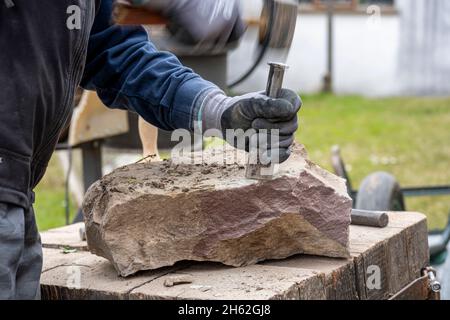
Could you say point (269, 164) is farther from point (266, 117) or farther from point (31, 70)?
point (31, 70)

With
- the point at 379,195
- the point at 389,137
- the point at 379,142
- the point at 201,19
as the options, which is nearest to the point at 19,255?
the point at 201,19

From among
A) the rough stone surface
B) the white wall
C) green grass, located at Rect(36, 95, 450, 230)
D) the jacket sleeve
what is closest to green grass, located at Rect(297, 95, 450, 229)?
green grass, located at Rect(36, 95, 450, 230)

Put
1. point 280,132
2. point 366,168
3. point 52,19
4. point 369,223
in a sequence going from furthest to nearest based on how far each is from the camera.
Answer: point 366,168 < point 369,223 < point 280,132 < point 52,19

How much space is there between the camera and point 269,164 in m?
2.16

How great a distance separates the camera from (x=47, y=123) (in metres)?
2.03

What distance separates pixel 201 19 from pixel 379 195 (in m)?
1.80

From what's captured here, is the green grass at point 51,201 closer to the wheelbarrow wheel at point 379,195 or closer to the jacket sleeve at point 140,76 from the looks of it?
the wheelbarrow wheel at point 379,195

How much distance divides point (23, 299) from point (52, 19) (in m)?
0.64

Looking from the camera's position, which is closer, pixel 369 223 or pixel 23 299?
pixel 23 299

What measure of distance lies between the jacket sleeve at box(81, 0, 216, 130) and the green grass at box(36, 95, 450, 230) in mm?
3619

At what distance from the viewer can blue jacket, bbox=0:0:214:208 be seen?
6.27ft

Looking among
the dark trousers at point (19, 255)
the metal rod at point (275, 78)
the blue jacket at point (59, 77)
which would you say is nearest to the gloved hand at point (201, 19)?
the metal rod at point (275, 78)

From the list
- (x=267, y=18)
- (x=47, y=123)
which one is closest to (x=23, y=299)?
(x=47, y=123)
